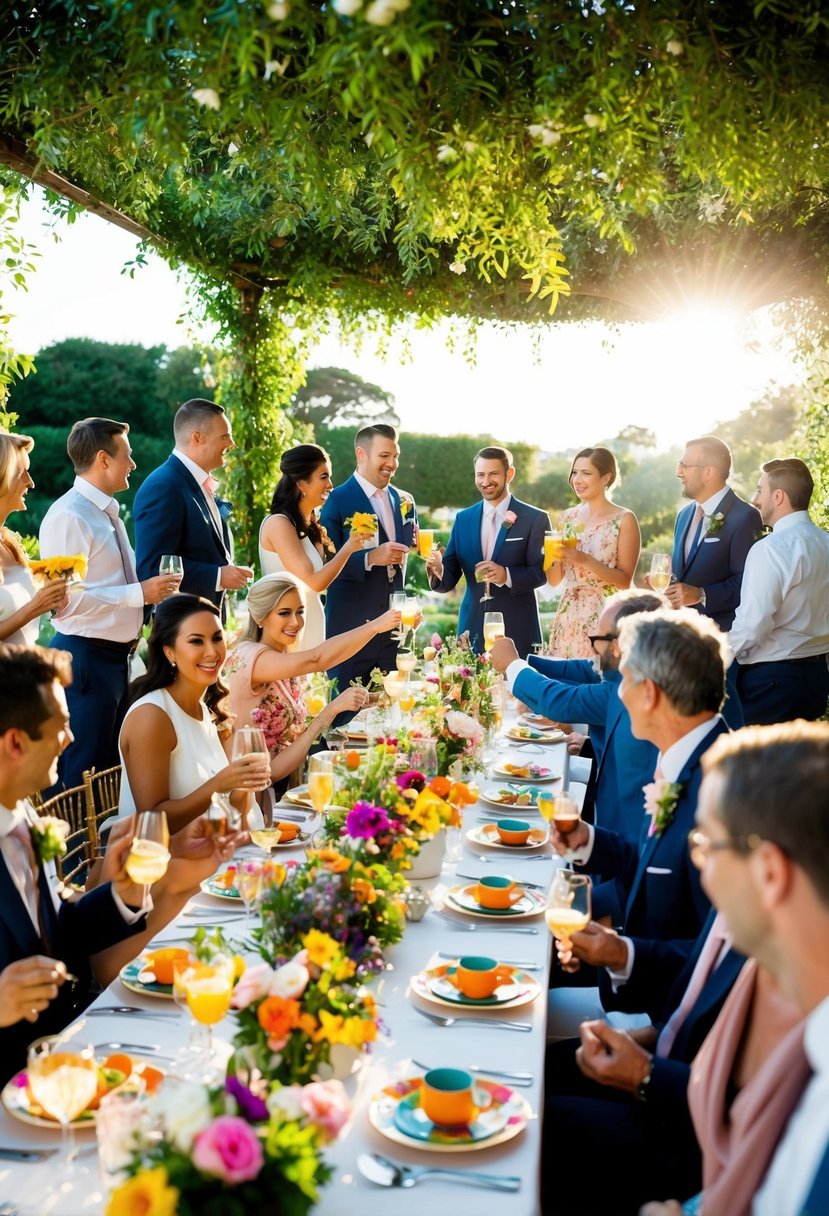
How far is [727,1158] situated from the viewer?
4.94 ft

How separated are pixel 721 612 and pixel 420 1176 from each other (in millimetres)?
4708

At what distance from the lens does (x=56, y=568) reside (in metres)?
3.97

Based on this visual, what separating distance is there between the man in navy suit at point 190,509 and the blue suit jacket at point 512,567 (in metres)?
1.66

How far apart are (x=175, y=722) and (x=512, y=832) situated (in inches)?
39.9

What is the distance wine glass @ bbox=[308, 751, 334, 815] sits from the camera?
2.57 m

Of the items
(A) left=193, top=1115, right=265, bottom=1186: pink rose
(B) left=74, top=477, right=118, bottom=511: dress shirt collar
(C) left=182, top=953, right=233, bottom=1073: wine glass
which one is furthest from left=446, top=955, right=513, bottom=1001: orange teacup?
(B) left=74, top=477, right=118, bottom=511: dress shirt collar

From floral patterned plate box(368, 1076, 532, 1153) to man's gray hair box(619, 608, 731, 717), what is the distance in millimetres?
1056

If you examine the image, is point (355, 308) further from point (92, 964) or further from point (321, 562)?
point (92, 964)

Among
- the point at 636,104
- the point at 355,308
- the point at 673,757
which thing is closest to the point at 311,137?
the point at 636,104

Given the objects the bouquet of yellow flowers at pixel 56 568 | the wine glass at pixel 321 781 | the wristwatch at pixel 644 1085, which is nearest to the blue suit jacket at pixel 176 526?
the bouquet of yellow flowers at pixel 56 568

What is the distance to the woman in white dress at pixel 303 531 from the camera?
536 centimetres

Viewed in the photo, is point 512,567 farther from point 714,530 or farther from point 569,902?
point 569,902

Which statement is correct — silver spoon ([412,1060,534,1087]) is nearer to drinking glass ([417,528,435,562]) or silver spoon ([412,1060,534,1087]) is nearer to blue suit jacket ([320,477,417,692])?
drinking glass ([417,528,435,562])

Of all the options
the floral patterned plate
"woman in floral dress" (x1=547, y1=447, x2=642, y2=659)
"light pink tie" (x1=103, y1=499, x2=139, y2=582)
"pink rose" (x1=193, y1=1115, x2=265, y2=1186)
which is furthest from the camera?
"woman in floral dress" (x1=547, y1=447, x2=642, y2=659)
